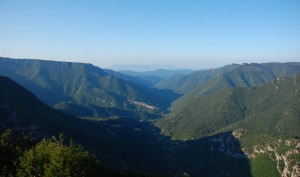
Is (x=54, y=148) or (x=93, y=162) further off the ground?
(x=54, y=148)

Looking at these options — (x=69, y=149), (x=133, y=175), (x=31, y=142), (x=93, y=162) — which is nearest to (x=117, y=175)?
(x=133, y=175)

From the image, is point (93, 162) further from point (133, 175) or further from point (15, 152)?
point (133, 175)

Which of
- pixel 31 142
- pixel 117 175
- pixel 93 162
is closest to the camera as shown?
pixel 93 162

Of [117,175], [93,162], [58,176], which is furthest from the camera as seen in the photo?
[117,175]

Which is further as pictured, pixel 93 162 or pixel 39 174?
pixel 93 162

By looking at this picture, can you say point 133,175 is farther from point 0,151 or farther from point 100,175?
point 0,151

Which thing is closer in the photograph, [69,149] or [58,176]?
[58,176]

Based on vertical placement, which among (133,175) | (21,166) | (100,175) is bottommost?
(133,175)

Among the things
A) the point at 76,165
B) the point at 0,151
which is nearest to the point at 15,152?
the point at 0,151

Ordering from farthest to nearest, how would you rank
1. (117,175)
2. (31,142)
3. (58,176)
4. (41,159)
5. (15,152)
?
(117,175) → (31,142) → (15,152) → (41,159) → (58,176)
